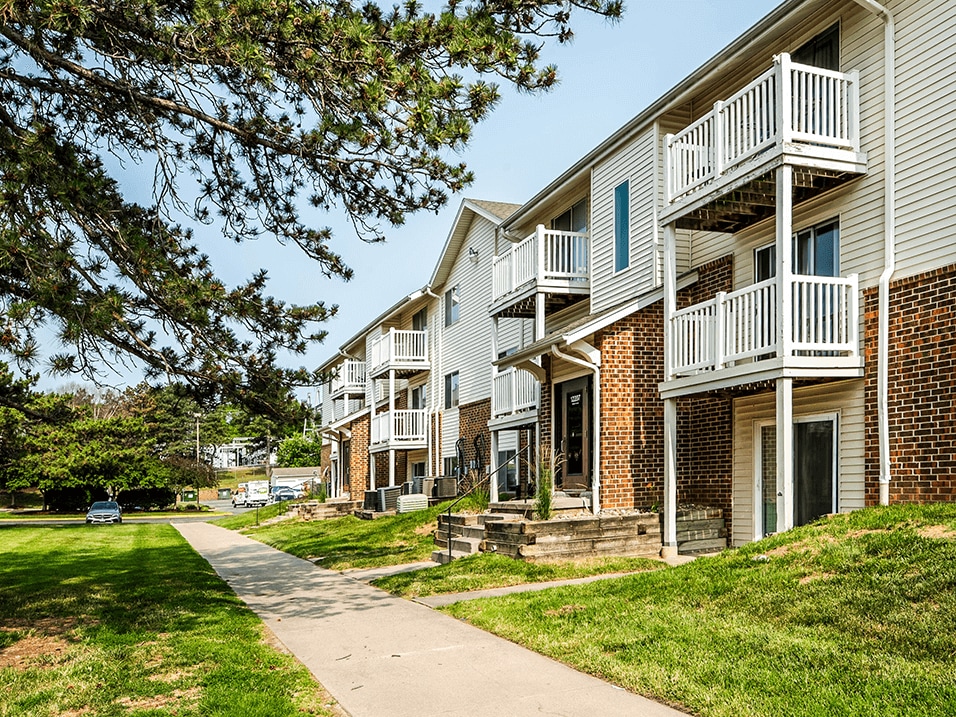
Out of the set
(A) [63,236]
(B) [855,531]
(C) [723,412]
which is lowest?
Result: (B) [855,531]

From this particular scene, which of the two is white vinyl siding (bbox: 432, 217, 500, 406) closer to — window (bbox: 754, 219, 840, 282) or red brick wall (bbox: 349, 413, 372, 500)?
red brick wall (bbox: 349, 413, 372, 500)

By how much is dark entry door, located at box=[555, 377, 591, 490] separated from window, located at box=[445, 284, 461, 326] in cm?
1008

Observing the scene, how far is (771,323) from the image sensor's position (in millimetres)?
11914

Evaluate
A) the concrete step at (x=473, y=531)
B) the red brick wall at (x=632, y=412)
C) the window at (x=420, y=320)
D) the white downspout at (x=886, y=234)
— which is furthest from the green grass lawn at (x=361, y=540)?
the white downspout at (x=886, y=234)

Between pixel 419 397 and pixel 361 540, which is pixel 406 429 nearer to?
pixel 419 397

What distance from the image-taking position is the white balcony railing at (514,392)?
2036 cm

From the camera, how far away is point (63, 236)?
9.03 meters

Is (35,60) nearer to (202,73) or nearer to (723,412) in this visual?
(202,73)

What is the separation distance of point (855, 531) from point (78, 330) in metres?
8.18

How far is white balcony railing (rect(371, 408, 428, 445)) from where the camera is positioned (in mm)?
31859

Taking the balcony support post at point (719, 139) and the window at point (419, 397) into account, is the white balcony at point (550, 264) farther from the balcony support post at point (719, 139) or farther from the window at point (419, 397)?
the window at point (419, 397)

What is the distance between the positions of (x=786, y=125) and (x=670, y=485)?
5752 mm

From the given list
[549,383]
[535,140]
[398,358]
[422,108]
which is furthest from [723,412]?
[398,358]

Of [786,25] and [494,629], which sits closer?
[494,629]
